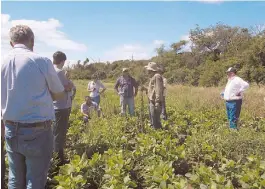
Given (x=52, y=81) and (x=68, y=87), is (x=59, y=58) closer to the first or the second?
(x=68, y=87)

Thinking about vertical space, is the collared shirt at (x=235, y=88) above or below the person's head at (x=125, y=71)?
below

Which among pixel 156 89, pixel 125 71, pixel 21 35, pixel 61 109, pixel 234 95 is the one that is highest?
pixel 21 35

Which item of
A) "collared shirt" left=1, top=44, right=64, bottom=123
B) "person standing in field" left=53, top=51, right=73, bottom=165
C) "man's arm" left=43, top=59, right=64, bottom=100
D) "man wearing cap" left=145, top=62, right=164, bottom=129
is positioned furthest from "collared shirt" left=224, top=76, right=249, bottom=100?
"collared shirt" left=1, top=44, right=64, bottom=123

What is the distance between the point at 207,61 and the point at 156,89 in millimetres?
22524

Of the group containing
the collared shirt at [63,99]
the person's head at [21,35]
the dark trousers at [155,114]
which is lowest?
the dark trousers at [155,114]

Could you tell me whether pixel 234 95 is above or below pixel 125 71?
below

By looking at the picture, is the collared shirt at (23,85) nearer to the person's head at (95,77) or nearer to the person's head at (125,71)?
the person's head at (125,71)

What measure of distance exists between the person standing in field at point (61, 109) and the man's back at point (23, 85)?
1.68 meters

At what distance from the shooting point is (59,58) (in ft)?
14.3

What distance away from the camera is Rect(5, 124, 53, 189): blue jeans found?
267cm

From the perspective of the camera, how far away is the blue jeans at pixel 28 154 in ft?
8.75

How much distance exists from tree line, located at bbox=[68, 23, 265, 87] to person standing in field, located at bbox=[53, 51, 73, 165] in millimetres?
3809

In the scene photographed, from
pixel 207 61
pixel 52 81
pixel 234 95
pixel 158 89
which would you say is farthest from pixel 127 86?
pixel 207 61

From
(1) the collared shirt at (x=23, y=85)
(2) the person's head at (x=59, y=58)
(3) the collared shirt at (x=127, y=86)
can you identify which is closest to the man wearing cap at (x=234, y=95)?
(3) the collared shirt at (x=127, y=86)
